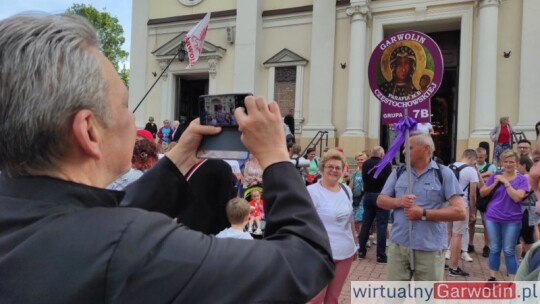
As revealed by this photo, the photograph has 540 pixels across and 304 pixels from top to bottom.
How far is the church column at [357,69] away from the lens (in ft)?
44.5

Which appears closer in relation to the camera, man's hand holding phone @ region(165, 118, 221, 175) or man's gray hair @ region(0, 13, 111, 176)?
man's gray hair @ region(0, 13, 111, 176)

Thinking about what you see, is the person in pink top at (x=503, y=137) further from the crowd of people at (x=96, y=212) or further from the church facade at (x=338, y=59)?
the crowd of people at (x=96, y=212)

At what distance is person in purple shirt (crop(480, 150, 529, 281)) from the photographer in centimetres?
533

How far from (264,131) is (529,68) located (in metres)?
13.2

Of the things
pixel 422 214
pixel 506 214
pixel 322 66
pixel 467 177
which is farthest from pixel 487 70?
pixel 422 214

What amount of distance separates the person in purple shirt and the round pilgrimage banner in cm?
200

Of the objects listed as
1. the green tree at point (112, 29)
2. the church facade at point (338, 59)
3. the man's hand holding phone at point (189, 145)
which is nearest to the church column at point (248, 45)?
the church facade at point (338, 59)

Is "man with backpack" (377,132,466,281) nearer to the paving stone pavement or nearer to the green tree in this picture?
the paving stone pavement

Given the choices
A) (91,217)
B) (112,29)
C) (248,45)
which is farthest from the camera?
(112,29)

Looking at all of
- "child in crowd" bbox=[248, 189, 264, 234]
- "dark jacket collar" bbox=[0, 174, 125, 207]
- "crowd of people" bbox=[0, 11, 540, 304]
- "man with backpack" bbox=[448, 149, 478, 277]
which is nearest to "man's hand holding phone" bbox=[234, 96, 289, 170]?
"crowd of people" bbox=[0, 11, 540, 304]

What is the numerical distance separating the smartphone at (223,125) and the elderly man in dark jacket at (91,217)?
24cm

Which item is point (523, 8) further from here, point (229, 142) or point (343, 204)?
point (229, 142)

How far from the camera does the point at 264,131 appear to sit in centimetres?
105

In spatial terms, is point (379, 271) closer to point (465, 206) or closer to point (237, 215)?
point (465, 206)
